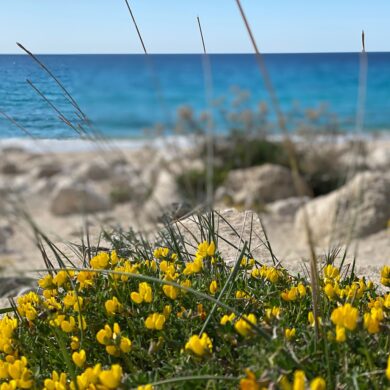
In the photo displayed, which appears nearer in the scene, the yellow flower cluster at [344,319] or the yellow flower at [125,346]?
the yellow flower cluster at [344,319]

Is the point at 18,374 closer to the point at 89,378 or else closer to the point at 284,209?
the point at 89,378

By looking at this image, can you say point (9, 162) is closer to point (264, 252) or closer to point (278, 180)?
point (264, 252)

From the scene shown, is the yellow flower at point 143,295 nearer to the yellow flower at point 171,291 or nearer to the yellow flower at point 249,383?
the yellow flower at point 171,291

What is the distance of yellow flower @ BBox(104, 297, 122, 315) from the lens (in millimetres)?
2326

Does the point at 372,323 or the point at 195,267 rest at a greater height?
the point at 195,267

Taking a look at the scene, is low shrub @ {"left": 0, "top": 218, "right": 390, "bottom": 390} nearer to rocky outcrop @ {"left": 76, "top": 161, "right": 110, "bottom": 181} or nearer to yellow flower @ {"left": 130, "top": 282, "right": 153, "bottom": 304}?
yellow flower @ {"left": 130, "top": 282, "right": 153, "bottom": 304}

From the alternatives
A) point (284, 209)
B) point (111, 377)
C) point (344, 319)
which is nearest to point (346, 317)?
point (344, 319)

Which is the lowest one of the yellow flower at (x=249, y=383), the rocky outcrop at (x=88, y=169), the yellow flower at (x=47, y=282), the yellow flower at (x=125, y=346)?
the yellow flower at (x=249, y=383)

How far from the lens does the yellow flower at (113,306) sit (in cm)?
233

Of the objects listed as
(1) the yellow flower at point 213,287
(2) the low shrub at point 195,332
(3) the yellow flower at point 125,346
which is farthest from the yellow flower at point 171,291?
(3) the yellow flower at point 125,346

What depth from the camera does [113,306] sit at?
7.64 feet

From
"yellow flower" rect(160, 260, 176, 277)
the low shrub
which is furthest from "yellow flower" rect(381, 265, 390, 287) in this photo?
"yellow flower" rect(160, 260, 176, 277)

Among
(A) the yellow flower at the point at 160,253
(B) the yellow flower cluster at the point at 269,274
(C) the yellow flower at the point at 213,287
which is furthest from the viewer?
(A) the yellow flower at the point at 160,253

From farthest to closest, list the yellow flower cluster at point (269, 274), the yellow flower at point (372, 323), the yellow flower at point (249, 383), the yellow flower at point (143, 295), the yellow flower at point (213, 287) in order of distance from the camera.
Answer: the yellow flower cluster at point (269, 274) → the yellow flower at point (213, 287) → the yellow flower at point (143, 295) → the yellow flower at point (372, 323) → the yellow flower at point (249, 383)
